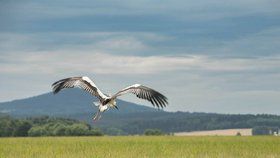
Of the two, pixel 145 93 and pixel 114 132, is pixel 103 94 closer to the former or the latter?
pixel 145 93

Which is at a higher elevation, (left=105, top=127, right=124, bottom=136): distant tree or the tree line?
(left=105, top=127, right=124, bottom=136): distant tree

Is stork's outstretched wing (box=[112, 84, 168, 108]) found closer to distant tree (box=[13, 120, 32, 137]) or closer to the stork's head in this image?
the stork's head

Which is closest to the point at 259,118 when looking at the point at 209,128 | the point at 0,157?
the point at 209,128

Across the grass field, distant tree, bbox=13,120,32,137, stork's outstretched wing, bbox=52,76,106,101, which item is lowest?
the grass field

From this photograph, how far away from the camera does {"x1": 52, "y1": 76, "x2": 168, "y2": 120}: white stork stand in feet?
65.2

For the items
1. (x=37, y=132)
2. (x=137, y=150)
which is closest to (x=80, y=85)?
(x=137, y=150)

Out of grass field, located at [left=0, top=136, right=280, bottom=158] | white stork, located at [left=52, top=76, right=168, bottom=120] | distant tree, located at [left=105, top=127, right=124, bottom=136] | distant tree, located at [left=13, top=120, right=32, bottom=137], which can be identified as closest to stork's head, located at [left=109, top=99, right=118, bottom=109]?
white stork, located at [left=52, top=76, right=168, bottom=120]

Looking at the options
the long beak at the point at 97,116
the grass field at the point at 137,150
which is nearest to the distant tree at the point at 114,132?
the grass field at the point at 137,150

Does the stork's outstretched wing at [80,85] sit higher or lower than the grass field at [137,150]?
higher

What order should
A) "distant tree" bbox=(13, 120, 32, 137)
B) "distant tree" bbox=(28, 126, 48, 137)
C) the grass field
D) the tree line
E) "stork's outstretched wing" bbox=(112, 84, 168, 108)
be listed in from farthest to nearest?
"distant tree" bbox=(13, 120, 32, 137)
"distant tree" bbox=(28, 126, 48, 137)
the tree line
the grass field
"stork's outstretched wing" bbox=(112, 84, 168, 108)

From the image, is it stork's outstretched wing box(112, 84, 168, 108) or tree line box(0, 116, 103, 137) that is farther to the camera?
tree line box(0, 116, 103, 137)

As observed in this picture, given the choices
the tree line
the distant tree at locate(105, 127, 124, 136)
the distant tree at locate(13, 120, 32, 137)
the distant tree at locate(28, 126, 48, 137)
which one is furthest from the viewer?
the distant tree at locate(105, 127, 124, 136)

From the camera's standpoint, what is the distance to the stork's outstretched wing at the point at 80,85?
20.6 meters

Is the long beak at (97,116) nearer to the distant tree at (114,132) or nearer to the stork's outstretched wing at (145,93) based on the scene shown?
the stork's outstretched wing at (145,93)
